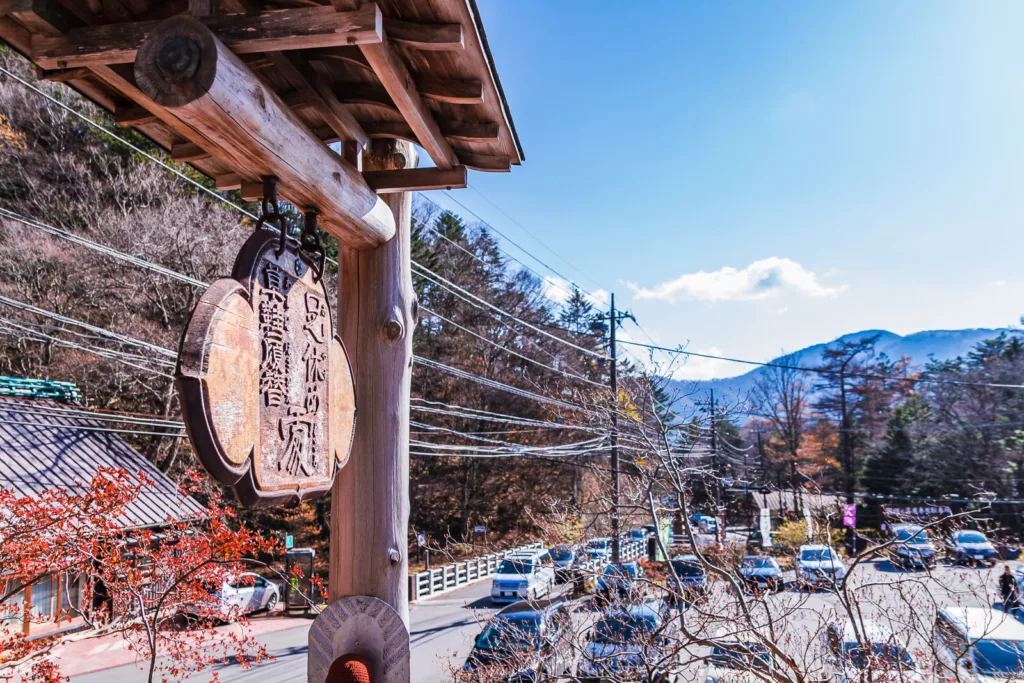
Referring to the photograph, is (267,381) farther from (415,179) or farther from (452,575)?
(452,575)

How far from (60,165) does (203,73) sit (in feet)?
63.7

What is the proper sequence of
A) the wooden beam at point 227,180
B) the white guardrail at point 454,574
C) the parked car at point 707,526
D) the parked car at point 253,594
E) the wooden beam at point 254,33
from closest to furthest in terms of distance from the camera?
the wooden beam at point 254,33 → the wooden beam at point 227,180 → the parked car at point 253,594 → the white guardrail at point 454,574 → the parked car at point 707,526

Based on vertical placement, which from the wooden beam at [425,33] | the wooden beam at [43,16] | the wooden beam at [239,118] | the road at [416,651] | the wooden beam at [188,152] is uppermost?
the wooden beam at [425,33]

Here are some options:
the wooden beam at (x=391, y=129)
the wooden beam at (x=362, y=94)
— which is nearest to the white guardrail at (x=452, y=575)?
the wooden beam at (x=391, y=129)

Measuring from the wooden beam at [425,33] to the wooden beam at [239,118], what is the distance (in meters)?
0.40

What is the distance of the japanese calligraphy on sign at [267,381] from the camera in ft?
4.81

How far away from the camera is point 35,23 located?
1.77 meters

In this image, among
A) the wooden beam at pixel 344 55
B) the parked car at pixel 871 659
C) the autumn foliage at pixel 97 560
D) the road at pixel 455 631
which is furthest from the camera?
the road at pixel 455 631

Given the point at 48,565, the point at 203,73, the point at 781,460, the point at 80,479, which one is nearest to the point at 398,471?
the point at 203,73

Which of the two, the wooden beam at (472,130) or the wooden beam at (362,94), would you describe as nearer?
the wooden beam at (362,94)

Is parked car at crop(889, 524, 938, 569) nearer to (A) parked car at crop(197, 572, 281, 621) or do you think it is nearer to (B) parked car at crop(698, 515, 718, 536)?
(A) parked car at crop(197, 572, 281, 621)

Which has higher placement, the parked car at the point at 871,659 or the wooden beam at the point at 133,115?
the wooden beam at the point at 133,115

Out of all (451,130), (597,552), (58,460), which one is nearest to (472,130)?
(451,130)

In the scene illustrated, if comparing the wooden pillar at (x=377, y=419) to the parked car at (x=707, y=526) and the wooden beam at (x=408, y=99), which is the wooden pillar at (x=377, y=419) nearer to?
the wooden beam at (x=408, y=99)
